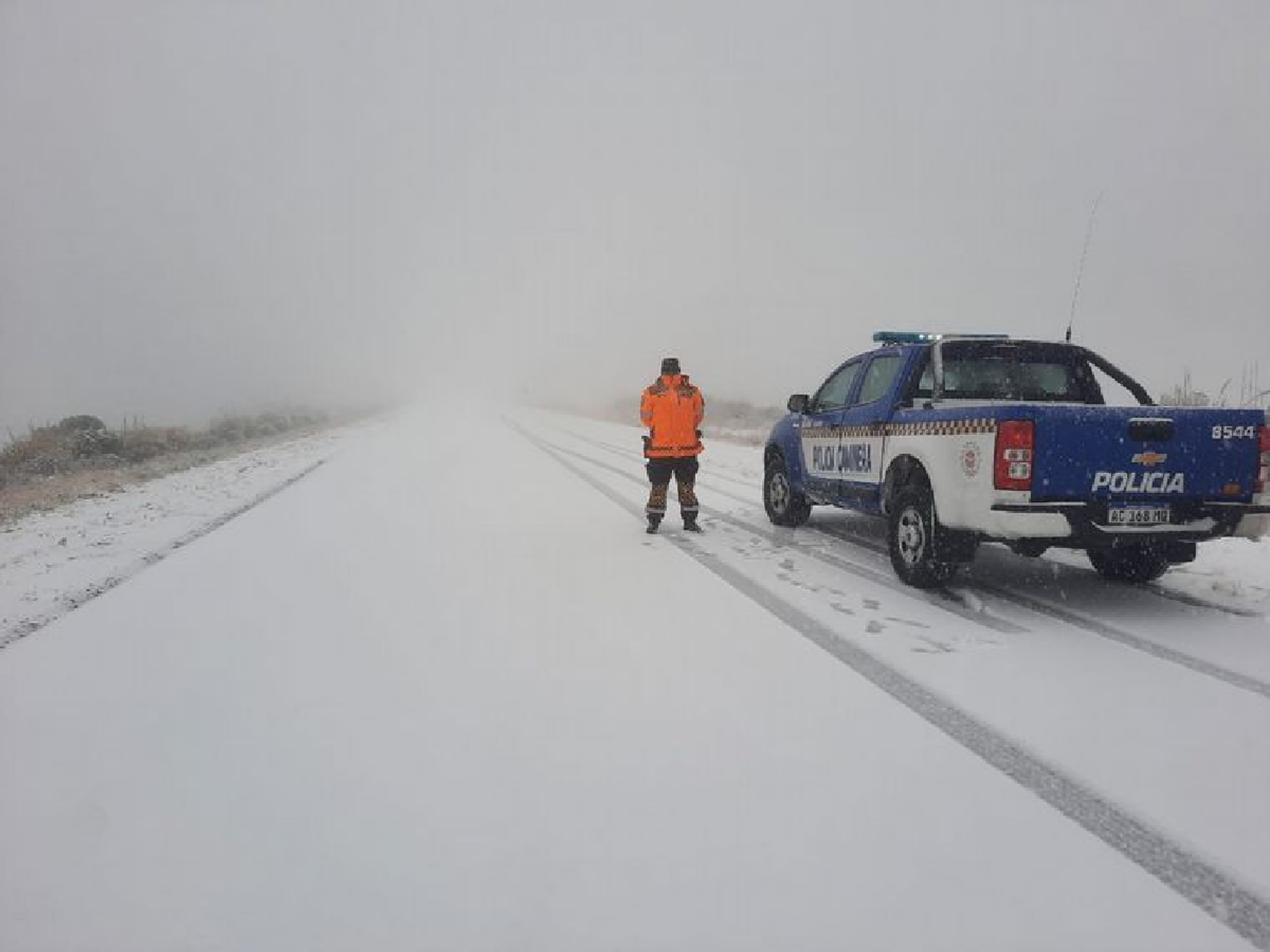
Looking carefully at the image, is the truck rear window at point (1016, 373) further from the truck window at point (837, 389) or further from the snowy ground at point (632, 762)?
the snowy ground at point (632, 762)

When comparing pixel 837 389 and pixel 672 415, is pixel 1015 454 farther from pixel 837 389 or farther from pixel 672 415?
pixel 672 415

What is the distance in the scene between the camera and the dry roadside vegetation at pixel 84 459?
465 inches

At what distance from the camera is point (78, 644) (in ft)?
14.3

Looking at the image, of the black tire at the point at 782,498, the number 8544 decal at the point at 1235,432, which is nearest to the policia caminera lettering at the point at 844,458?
the black tire at the point at 782,498

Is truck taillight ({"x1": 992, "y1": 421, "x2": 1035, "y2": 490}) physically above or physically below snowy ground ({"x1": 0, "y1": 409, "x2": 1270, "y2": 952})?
above

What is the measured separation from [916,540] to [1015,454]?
1.17 m

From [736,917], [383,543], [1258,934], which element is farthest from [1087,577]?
[383,543]

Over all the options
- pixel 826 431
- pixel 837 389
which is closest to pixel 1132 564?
pixel 826 431

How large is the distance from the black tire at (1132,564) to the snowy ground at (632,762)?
0.20 metres

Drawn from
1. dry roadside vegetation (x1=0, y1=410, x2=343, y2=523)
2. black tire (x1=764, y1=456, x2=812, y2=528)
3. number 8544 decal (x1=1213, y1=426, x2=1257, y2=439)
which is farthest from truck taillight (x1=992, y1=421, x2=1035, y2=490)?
dry roadside vegetation (x1=0, y1=410, x2=343, y2=523)

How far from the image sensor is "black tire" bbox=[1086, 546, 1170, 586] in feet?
18.6

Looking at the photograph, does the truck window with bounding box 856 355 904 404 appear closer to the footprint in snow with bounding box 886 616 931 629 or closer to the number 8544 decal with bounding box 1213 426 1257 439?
the number 8544 decal with bounding box 1213 426 1257 439

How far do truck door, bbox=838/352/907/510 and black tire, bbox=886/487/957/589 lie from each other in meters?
0.57

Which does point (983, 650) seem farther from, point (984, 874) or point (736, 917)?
point (736, 917)
